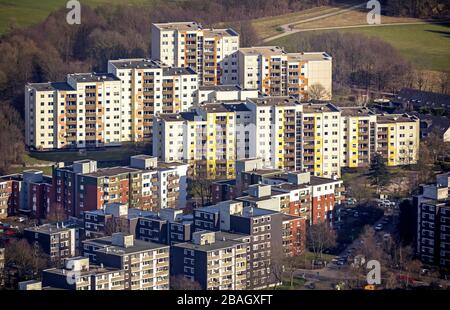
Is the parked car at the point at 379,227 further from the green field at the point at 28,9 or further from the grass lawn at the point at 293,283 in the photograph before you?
the green field at the point at 28,9

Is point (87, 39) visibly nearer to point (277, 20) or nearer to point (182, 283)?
point (277, 20)

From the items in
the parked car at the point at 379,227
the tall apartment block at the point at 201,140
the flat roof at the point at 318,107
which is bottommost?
the parked car at the point at 379,227

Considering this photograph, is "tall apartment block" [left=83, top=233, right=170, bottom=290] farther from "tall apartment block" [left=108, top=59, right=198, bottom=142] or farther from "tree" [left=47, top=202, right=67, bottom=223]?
"tall apartment block" [left=108, top=59, right=198, bottom=142]

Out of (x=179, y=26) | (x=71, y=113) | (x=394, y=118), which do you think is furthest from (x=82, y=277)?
Result: (x=179, y=26)

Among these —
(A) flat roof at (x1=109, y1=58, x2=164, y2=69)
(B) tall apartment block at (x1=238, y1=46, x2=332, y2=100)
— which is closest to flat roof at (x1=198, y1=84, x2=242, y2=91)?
(A) flat roof at (x1=109, y1=58, x2=164, y2=69)

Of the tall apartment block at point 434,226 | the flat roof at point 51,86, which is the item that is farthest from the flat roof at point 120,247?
the flat roof at point 51,86
